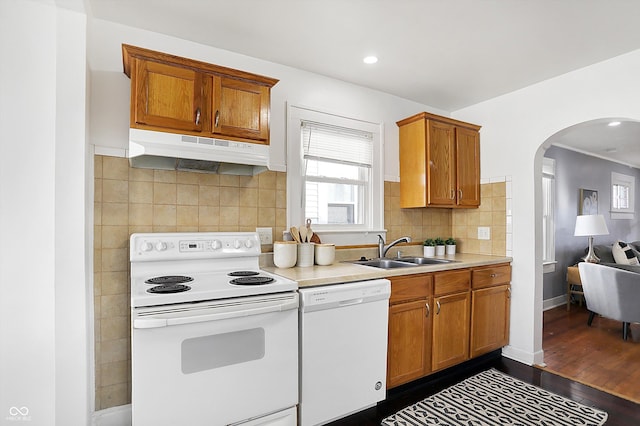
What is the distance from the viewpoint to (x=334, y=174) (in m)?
2.97

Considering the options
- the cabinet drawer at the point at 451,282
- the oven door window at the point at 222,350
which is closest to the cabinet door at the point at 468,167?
the cabinet drawer at the point at 451,282

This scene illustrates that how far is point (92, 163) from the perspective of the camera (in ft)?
6.53

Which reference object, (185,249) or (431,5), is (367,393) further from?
(431,5)

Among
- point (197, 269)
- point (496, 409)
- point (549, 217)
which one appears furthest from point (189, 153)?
point (549, 217)

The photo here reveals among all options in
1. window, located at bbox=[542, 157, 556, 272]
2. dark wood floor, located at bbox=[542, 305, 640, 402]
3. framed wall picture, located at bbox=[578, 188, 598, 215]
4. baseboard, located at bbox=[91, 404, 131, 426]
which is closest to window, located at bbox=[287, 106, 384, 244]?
baseboard, located at bbox=[91, 404, 131, 426]

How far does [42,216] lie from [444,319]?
2647mm

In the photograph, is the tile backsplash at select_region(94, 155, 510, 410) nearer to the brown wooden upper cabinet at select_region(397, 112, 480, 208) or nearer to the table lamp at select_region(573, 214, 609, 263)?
the brown wooden upper cabinet at select_region(397, 112, 480, 208)

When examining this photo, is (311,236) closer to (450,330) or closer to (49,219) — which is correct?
(450,330)

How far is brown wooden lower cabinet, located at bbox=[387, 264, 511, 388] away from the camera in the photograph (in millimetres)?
2367

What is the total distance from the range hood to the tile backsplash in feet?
0.27

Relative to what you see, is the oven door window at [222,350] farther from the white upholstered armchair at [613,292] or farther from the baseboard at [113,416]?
the white upholstered armchair at [613,292]

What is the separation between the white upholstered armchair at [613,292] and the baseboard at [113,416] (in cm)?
444

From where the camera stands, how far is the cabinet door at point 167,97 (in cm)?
186

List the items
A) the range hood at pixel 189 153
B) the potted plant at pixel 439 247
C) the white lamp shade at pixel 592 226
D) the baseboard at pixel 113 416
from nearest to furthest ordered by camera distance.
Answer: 1. the range hood at pixel 189 153
2. the baseboard at pixel 113 416
3. the potted plant at pixel 439 247
4. the white lamp shade at pixel 592 226
